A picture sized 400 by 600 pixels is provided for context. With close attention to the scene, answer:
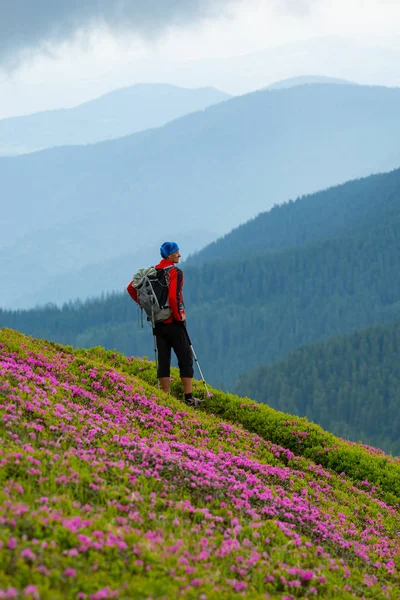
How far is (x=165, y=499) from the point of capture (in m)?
9.62

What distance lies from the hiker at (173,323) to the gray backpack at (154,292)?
0.08m

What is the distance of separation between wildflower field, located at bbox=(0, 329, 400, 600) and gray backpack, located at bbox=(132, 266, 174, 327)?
1969 millimetres

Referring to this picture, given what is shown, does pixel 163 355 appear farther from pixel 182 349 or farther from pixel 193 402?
pixel 193 402

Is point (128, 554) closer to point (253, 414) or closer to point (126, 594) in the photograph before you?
point (126, 594)

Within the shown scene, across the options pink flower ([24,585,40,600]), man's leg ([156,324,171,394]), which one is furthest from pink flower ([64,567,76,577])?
man's leg ([156,324,171,394])

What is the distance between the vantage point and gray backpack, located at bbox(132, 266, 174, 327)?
628 inches

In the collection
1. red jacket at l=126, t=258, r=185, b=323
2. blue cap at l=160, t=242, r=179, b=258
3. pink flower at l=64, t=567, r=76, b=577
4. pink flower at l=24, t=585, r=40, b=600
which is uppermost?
blue cap at l=160, t=242, r=179, b=258

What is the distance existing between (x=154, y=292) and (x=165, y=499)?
23.2 ft

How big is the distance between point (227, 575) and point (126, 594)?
173cm

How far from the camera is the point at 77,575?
6.67m

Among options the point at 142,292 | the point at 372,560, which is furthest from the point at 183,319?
the point at 372,560

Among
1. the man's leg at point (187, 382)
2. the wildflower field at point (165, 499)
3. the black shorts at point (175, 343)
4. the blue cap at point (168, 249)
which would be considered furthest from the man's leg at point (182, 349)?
the blue cap at point (168, 249)

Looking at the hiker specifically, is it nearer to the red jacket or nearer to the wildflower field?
the red jacket

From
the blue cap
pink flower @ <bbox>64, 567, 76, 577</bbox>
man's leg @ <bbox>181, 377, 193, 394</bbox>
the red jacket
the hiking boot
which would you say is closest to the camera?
pink flower @ <bbox>64, 567, 76, 577</bbox>
